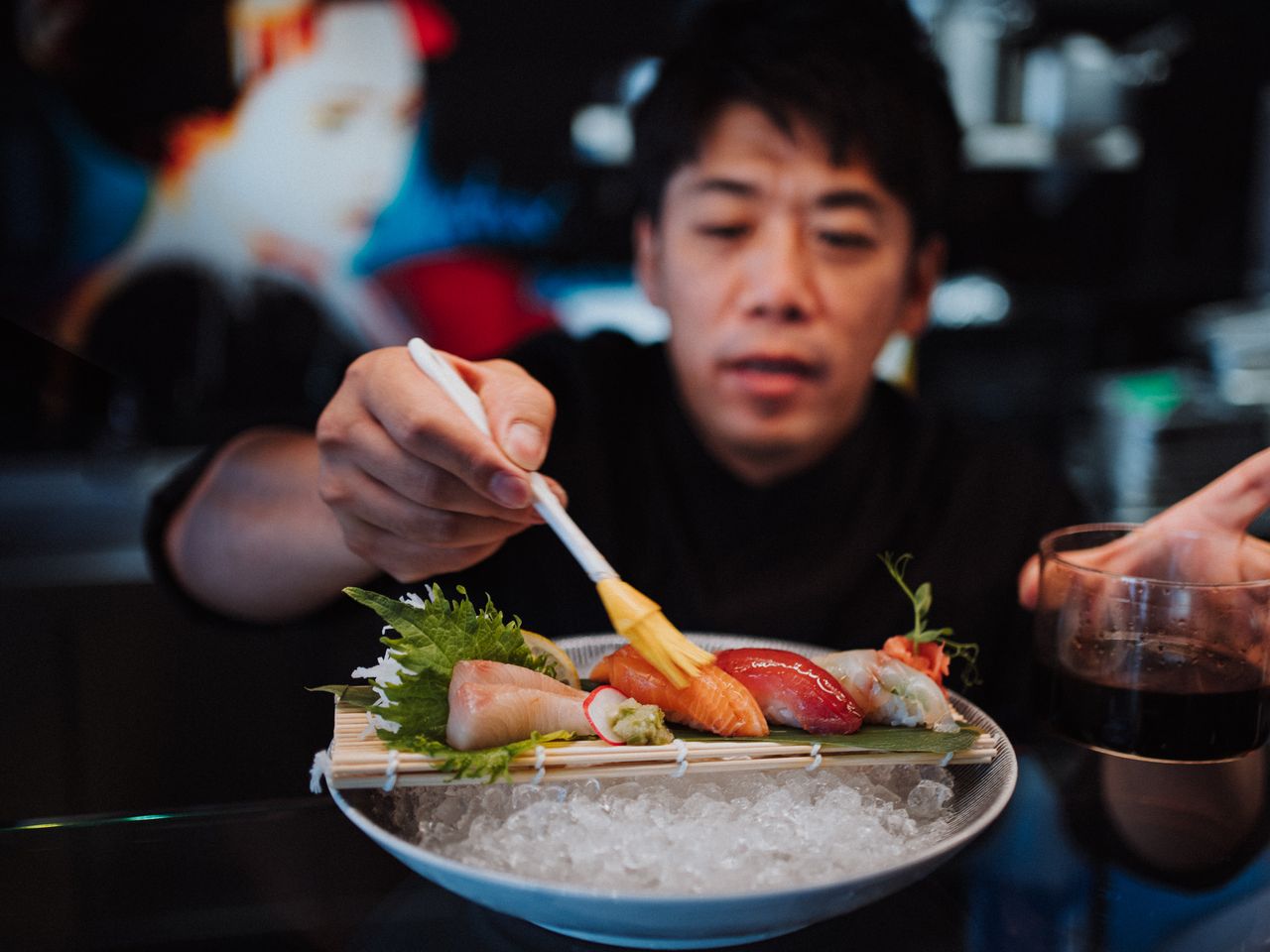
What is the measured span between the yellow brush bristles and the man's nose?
750mm

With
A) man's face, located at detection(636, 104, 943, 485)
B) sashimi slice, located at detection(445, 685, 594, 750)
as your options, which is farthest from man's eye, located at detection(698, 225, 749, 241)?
sashimi slice, located at detection(445, 685, 594, 750)

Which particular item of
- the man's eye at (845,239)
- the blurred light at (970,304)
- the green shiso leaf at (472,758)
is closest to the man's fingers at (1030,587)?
the man's eye at (845,239)

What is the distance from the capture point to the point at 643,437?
1.97 metres

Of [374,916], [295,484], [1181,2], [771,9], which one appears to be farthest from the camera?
[1181,2]

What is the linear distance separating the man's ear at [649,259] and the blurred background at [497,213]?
4.97ft

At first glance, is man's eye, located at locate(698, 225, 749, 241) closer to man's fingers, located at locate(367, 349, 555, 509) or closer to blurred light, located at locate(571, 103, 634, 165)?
man's fingers, located at locate(367, 349, 555, 509)

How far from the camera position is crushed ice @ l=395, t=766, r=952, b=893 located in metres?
0.75

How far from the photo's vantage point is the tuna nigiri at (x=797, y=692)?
3.10 ft

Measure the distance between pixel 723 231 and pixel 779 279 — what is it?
0.15 m

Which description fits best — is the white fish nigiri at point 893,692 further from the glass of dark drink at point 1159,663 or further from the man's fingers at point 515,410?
Answer: the man's fingers at point 515,410

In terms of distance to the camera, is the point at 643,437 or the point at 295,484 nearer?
the point at 295,484

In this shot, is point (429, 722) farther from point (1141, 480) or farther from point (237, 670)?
point (1141, 480)

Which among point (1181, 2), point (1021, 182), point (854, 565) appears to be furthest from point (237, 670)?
point (1181, 2)

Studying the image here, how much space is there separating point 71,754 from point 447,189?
258 centimetres
